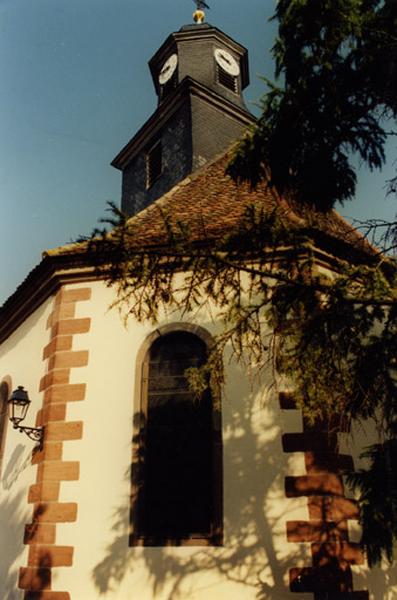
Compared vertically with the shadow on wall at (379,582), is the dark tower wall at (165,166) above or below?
above

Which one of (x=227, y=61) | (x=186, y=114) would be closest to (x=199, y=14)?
(x=227, y=61)

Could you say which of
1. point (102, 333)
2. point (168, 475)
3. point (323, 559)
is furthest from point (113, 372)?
point (323, 559)

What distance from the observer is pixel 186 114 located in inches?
539

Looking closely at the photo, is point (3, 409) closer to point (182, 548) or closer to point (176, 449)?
point (176, 449)

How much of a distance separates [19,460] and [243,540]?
3437 millimetres

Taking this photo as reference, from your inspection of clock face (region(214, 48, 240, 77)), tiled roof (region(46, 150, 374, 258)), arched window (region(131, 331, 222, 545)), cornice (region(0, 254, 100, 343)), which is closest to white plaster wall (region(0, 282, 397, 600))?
arched window (region(131, 331, 222, 545))

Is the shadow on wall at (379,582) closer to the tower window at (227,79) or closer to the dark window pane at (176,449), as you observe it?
the dark window pane at (176,449)

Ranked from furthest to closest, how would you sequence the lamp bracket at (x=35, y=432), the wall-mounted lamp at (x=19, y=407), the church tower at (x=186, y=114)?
the church tower at (x=186, y=114) → the wall-mounted lamp at (x=19, y=407) → the lamp bracket at (x=35, y=432)

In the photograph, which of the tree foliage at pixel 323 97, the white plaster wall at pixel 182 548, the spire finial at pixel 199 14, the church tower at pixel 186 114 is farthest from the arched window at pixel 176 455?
the spire finial at pixel 199 14

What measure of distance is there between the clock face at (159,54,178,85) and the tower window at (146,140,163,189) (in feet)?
9.43

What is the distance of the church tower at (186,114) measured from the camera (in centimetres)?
1324

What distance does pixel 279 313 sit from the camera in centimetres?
486

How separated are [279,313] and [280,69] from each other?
8.79 feet

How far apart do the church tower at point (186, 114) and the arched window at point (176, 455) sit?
627 cm
